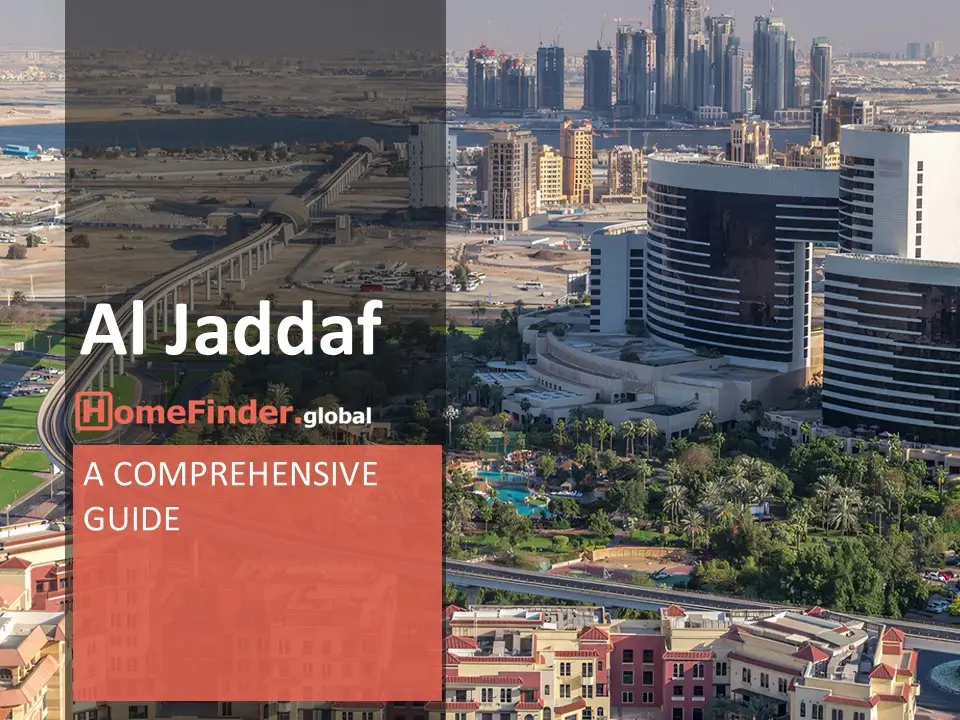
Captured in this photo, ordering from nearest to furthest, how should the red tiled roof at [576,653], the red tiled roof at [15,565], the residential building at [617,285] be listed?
the red tiled roof at [576,653], the red tiled roof at [15,565], the residential building at [617,285]

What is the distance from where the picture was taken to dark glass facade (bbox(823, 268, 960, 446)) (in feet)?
61.3

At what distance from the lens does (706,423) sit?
19641 mm

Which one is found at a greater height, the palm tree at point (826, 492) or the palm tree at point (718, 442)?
the palm tree at point (718, 442)

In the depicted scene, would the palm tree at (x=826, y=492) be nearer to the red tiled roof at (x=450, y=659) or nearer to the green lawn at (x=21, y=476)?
the green lawn at (x=21, y=476)

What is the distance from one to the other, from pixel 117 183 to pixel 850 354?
2528cm

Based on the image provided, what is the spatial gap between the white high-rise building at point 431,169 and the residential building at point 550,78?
29.7 metres

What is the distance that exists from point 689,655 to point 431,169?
28667mm

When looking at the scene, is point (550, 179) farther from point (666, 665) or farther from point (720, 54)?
point (666, 665)

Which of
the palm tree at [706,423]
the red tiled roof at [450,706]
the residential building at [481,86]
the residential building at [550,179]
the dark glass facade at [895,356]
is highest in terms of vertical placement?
the residential building at [481,86]

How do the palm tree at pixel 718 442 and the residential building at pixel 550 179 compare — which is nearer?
the palm tree at pixel 718 442

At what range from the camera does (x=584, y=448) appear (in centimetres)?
1861

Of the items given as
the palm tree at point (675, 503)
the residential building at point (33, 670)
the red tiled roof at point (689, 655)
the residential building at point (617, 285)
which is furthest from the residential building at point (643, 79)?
the residential building at point (33, 670)

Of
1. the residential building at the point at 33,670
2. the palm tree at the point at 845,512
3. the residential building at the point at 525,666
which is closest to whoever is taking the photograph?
the residential building at the point at 33,670

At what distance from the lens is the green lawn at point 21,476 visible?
56.6ft
